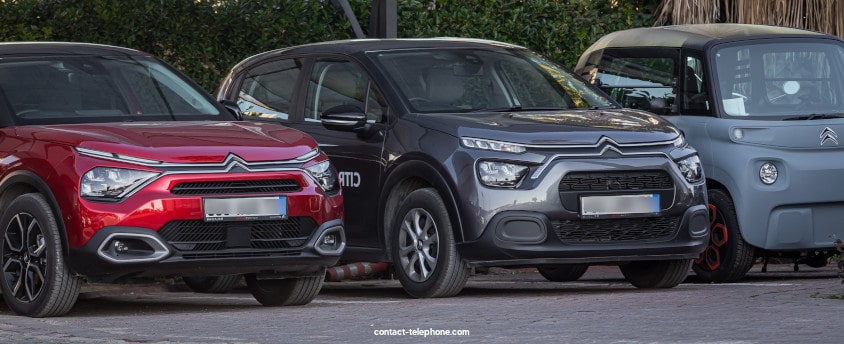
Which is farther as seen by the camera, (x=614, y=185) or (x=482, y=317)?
(x=614, y=185)

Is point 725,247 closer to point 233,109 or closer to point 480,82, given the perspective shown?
point 480,82

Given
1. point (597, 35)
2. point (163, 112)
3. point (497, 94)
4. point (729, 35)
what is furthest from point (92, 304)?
point (597, 35)

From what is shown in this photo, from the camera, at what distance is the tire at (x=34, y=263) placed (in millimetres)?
9719

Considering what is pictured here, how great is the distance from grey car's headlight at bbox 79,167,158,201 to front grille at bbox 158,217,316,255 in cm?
29

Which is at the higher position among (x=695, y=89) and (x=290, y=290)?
(x=695, y=89)

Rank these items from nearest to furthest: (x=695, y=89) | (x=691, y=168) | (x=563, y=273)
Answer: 1. (x=691, y=168)
2. (x=695, y=89)
3. (x=563, y=273)

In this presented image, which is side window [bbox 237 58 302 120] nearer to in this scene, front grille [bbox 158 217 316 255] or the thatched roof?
front grille [bbox 158 217 316 255]

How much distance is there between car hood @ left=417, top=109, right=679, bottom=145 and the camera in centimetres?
1084

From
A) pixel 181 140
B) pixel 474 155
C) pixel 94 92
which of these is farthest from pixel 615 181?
pixel 94 92

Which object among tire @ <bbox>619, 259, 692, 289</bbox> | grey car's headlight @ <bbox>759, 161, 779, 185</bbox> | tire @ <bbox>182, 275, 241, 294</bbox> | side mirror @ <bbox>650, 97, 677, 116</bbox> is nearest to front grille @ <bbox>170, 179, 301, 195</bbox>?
tire @ <bbox>182, 275, 241, 294</bbox>

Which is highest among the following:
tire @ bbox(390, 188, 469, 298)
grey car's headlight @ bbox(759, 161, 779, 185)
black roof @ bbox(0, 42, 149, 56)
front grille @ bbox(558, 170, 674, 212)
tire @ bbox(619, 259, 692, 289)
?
black roof @ bbox(0, 42, 149, 56)

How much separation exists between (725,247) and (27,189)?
16.5ft

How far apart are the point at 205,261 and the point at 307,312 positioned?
2.42ft

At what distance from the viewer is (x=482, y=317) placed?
940 cm
